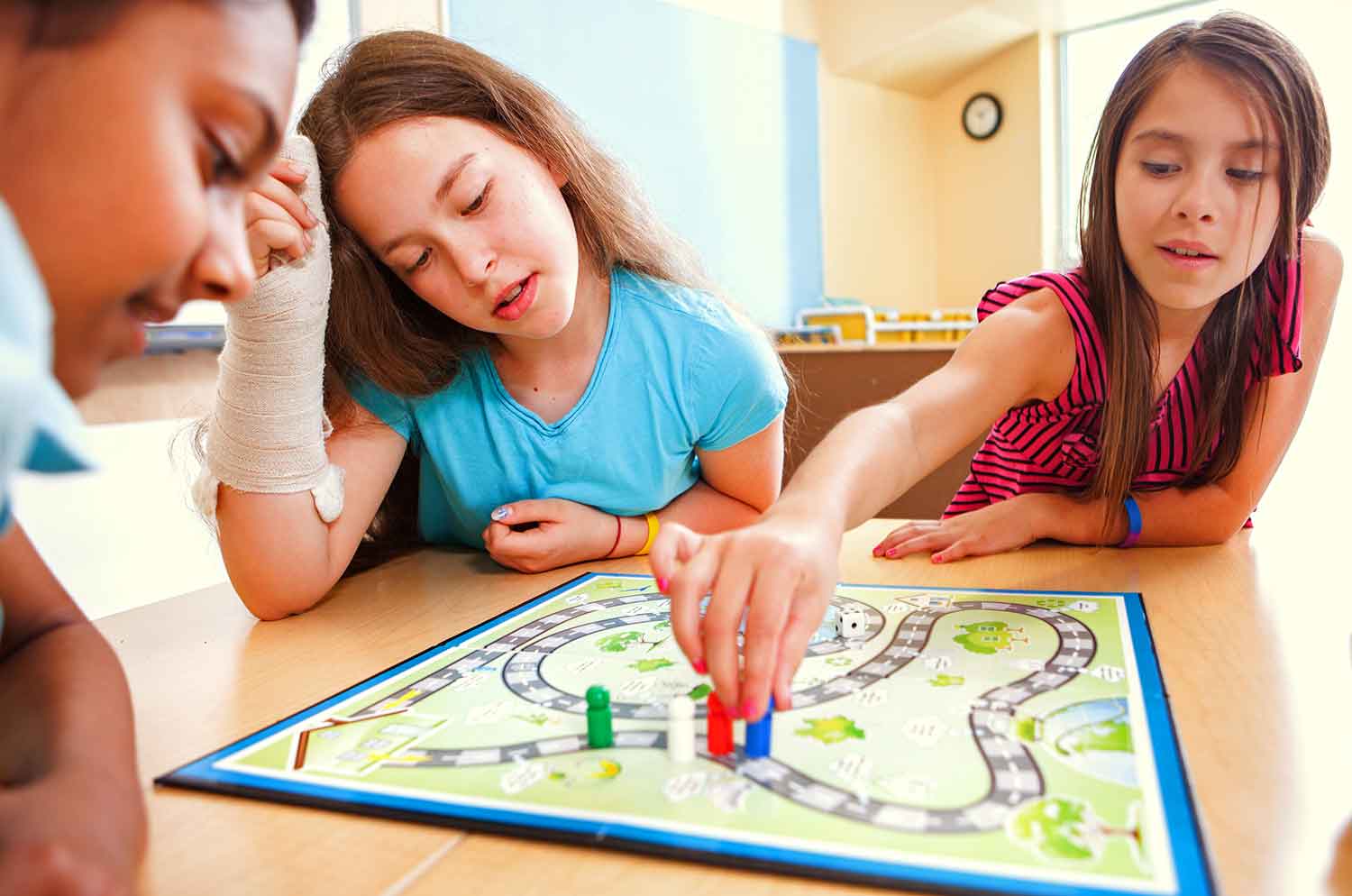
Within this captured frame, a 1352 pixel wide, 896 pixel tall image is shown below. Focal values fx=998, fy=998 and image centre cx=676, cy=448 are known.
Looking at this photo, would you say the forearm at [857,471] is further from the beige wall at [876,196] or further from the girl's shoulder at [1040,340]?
the beige wall at [876,196]

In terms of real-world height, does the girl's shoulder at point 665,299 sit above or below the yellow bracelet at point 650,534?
above

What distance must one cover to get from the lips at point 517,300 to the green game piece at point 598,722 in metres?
0.46

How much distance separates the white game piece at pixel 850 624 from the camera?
2.13 ft

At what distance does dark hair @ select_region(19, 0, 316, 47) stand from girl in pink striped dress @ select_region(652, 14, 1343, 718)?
0.52 m

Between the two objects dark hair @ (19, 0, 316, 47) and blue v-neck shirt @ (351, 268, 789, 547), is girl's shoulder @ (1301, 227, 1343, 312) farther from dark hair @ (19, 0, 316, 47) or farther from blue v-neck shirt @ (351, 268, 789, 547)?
dark hair @ (19, 0, 316, 47)

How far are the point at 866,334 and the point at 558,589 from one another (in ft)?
9.69

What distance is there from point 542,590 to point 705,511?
0.28m

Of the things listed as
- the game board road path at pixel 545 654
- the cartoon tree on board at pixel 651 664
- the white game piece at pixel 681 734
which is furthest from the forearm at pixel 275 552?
the white game piece at pixel 681 734

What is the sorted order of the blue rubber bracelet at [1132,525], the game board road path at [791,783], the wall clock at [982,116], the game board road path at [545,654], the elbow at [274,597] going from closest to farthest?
the game board road path at [791,783]
the game board road path at [545,654]
the elbow at [274,597]
the blue rubber bracelet at [1132,525]
the wall clock at [982,116]

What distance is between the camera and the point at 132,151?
303mm

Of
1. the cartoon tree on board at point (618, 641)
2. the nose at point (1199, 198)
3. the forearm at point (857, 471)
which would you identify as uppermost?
the nose at point (1199, 198)

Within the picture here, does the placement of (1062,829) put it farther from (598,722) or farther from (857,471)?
(857,471)

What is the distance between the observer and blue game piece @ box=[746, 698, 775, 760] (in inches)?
18.2

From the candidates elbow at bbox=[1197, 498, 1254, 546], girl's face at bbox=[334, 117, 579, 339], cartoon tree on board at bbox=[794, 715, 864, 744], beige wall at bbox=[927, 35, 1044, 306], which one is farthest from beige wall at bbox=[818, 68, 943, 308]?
cartoon tree on board at bbox=[794, 715, 864, 744]
